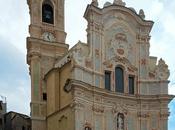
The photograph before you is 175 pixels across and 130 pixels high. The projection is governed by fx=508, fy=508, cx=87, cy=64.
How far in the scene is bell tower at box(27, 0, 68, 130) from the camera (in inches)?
1628

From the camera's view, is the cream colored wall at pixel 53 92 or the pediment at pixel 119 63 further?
the pediment at pixel 119 63

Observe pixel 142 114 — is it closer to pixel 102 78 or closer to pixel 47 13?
pixel 102 78

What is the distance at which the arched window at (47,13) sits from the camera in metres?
45.7

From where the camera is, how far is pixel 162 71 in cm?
4103

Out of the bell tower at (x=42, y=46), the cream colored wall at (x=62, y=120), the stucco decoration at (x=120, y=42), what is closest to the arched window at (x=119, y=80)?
the stucco decoration at (x=120, y=42)

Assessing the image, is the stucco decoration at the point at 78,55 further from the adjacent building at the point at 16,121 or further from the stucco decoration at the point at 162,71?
the adjacent building at the point at 16,121

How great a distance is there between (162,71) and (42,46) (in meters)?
10.4

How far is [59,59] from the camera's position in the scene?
4231 cm

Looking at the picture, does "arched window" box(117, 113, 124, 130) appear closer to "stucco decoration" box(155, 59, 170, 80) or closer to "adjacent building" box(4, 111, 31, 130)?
"stucco decoration" box(155, 59, 170, 80)

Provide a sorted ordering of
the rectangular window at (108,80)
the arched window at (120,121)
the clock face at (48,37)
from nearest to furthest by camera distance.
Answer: the arched window at (120,121)
the rectangular window at (108,80)
the clock face at (48,37)

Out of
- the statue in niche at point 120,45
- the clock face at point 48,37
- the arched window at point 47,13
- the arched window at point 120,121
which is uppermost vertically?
the arched window at point 47,13

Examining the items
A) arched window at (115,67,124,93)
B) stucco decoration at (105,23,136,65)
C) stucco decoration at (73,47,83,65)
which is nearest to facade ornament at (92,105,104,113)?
arched window at (115,67,124,93)

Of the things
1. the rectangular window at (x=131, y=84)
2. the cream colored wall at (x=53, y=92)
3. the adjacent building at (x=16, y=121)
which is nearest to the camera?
the cream colored wall at (x=53, y=92)

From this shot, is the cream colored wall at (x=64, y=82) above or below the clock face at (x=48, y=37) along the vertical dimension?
below
